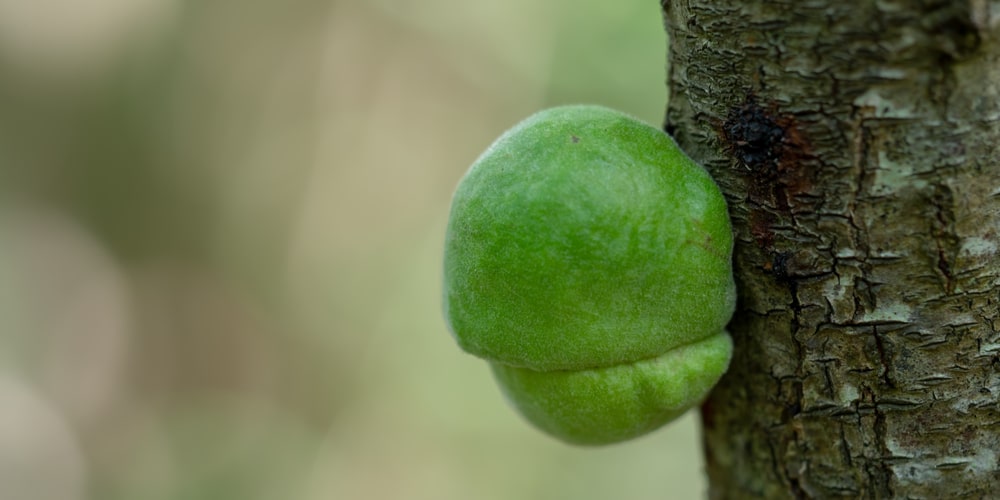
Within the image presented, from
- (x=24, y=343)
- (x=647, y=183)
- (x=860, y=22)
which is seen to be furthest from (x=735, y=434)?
(x=24, y=343)

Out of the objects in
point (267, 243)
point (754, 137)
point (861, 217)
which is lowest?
point (267, 243)

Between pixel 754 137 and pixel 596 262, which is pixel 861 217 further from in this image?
pixel 596 262

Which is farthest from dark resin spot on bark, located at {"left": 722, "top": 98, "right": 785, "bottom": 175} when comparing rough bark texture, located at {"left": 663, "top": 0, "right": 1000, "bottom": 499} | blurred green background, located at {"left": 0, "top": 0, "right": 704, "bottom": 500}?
blurred green background, located at {"left": 0, "top": 0, "right": 704, "bottom": 500}

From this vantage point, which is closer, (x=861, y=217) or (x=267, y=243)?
(x=861, y=217)

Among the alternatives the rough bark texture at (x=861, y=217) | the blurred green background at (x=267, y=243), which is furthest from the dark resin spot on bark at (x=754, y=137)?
the blurred green background at (x=267, y=243)

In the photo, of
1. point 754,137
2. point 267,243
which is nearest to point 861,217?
point 754,137

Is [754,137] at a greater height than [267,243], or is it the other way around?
[754,137]

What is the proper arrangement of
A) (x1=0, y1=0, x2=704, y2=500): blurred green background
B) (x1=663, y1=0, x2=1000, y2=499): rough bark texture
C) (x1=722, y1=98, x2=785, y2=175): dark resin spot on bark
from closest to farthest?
(x1=663, y1=0, x2=1000, y2=499): rough bark texture
(x1=722, y1=98, x2=785, y2=175): dark resin spot on bark
(x1=0, y1=0, x2=704, y2=500): blurred green background

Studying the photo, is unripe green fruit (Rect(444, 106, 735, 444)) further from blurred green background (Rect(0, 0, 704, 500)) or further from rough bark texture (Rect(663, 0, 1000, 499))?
blurred green background (Rect(0, 0, 704, 500))
